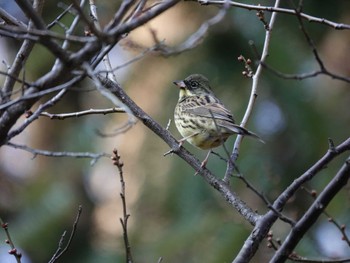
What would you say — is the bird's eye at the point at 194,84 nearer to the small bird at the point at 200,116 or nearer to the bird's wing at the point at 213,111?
the small bird at the point at 200,116

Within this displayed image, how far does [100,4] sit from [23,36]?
423 centimetres

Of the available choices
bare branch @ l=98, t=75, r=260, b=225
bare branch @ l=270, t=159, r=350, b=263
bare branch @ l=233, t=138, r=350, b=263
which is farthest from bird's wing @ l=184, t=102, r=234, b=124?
bare branch @ l=270, t=159, r=350, b=263

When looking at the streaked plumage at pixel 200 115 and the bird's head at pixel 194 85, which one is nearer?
the streaked plumage at pixel 200 115

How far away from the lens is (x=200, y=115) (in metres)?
5.04

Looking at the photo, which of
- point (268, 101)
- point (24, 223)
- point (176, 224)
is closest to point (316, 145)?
point (268, 101)

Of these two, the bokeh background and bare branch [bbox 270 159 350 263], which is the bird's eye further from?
bare branch [bbox 270 159 350 263]

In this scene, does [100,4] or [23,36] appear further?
[100,4]

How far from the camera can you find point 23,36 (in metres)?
2.36

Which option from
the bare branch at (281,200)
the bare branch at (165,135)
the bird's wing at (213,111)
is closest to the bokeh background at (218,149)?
the bird's wing at (213,111)

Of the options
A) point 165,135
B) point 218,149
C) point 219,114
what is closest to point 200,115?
point 219,114

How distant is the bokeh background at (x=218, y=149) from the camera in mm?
5801

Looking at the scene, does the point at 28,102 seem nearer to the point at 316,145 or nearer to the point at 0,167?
the point at 316,145

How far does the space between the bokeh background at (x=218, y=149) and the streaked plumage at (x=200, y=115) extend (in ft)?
1.27

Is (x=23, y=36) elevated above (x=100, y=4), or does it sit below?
below
